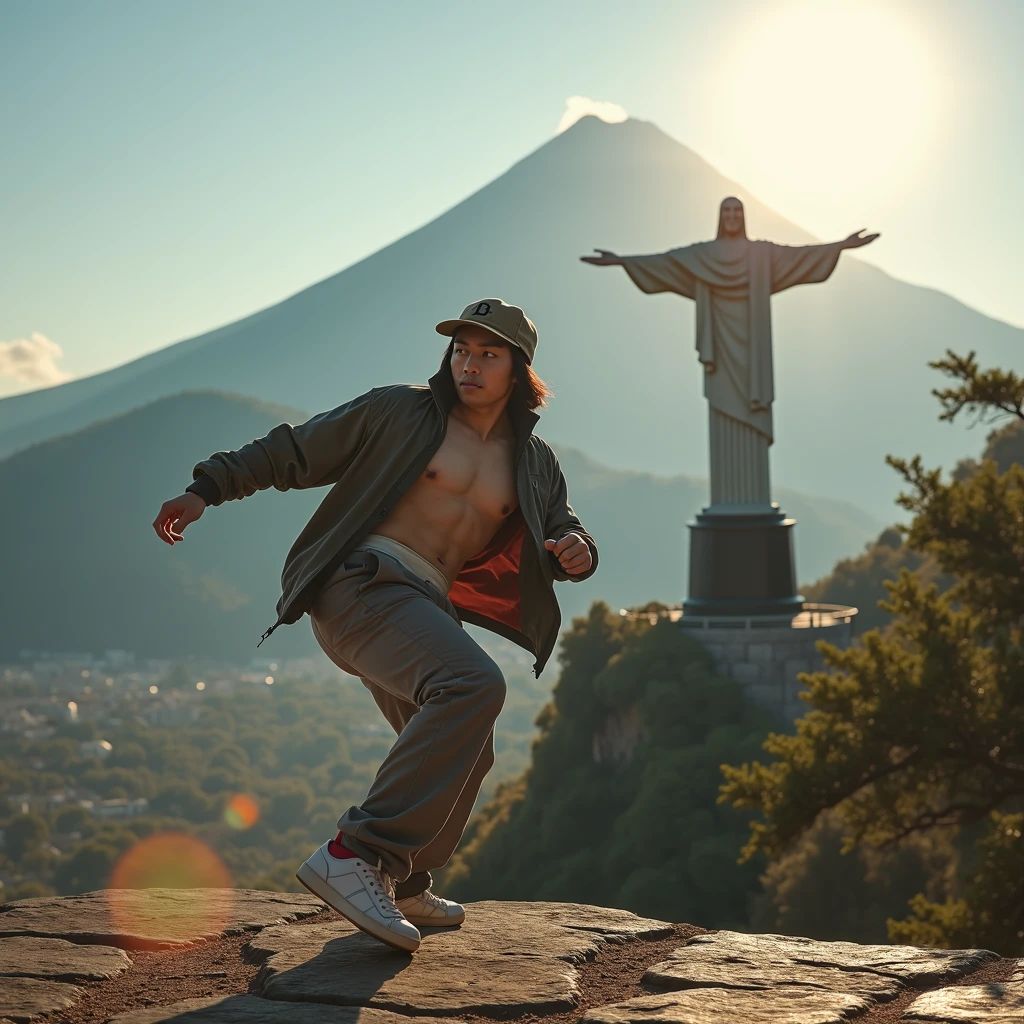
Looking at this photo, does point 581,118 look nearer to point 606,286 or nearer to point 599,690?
point 606,286

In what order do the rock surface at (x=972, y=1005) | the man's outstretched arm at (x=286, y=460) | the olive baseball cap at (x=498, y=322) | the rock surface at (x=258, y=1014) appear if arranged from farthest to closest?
1. the olive baseball cap at (x=498, y=322)
2. the man's outstretched arm at (x=286, y=460)
3. the rock surface at (x=972, y=1005)
4. the rock surface at (x=258, y=1014)

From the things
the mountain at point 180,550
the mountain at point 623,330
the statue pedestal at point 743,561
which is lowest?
the statue pedestal at point 743,561

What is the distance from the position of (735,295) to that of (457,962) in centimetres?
1316

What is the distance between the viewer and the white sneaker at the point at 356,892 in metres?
3.29

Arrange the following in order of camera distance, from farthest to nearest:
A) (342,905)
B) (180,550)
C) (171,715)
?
(180,550), (171,715), (342,905)

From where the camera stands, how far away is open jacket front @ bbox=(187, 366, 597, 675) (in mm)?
3674

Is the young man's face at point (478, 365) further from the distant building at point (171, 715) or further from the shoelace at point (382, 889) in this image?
the distant building at point (171, 715)

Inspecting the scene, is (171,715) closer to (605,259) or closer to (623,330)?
(605,259)

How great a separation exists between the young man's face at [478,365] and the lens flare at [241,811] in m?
48.5

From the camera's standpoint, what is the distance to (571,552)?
3.69 m

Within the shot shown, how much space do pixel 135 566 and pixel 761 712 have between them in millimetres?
87543

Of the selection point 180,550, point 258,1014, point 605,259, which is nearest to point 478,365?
point 258,1014

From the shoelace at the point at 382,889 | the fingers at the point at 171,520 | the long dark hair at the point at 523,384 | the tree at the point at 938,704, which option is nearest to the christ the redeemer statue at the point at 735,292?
the tree at the point at 938,704

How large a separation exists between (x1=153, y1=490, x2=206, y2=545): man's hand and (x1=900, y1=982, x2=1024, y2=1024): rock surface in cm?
202
